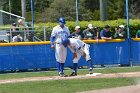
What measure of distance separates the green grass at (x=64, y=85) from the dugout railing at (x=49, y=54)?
5083mm

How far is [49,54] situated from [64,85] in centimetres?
647

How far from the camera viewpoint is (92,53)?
800 inches

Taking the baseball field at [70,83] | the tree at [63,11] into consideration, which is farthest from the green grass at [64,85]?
the tree at [63,11]

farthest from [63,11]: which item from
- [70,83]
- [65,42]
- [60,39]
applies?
[70,83]

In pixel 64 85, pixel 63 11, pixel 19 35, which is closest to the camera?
pixel 64 85

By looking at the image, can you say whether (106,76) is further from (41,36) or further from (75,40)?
(41,36)

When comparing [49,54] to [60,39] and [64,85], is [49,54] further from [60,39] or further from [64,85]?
[64,85]

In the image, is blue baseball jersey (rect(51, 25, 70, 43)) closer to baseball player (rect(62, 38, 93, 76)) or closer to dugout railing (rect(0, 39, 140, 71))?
baseball player (rect(62, 38, 93, 76))

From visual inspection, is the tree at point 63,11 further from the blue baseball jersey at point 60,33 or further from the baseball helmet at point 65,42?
the baseball helmet at point 65,42

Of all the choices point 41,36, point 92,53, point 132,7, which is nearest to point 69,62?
point 92,53

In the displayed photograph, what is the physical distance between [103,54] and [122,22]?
1237 centimetres

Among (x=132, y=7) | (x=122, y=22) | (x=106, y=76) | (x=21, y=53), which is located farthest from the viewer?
(x=132, y=7)

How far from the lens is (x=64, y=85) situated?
43.9 ft

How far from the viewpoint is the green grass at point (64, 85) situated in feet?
40.8
